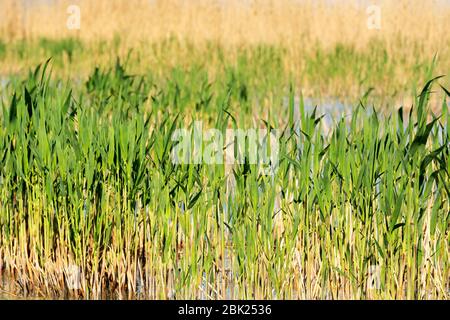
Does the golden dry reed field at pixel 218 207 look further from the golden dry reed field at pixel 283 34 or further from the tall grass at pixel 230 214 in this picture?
the golden dry reed field at pixel 283 34

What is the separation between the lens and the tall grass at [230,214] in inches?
146

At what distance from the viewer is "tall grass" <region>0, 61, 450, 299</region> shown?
371 centimetres

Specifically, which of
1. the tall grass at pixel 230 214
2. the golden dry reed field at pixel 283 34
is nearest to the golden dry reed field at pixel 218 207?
the tall grass at pixel 230 214

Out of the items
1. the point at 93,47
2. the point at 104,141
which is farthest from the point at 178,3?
the point at 104,141

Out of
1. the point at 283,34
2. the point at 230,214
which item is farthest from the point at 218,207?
the point at 283,34

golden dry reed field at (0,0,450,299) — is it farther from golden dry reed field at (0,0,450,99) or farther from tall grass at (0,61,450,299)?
golden dry reed field at (0,0,450,99)

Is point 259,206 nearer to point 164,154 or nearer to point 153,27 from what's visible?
point 164,154

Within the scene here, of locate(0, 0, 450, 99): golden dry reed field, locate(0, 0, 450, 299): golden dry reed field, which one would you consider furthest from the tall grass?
locate(0, 0, 450, 99): golden dry reed field

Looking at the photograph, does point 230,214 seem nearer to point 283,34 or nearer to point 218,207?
point 218,207

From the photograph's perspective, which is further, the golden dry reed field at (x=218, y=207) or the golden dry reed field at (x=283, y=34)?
the golden dry reed field at (x=283, y=34)

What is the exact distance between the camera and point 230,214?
3.84 metres

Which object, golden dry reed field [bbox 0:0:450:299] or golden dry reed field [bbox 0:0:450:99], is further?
golden dry reed field [bbox 0:0:450:99]

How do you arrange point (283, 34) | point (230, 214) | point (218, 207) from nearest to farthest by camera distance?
point (230, 214)
point (218, 207)
point (283, 34)

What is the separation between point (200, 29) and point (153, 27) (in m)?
0.84
